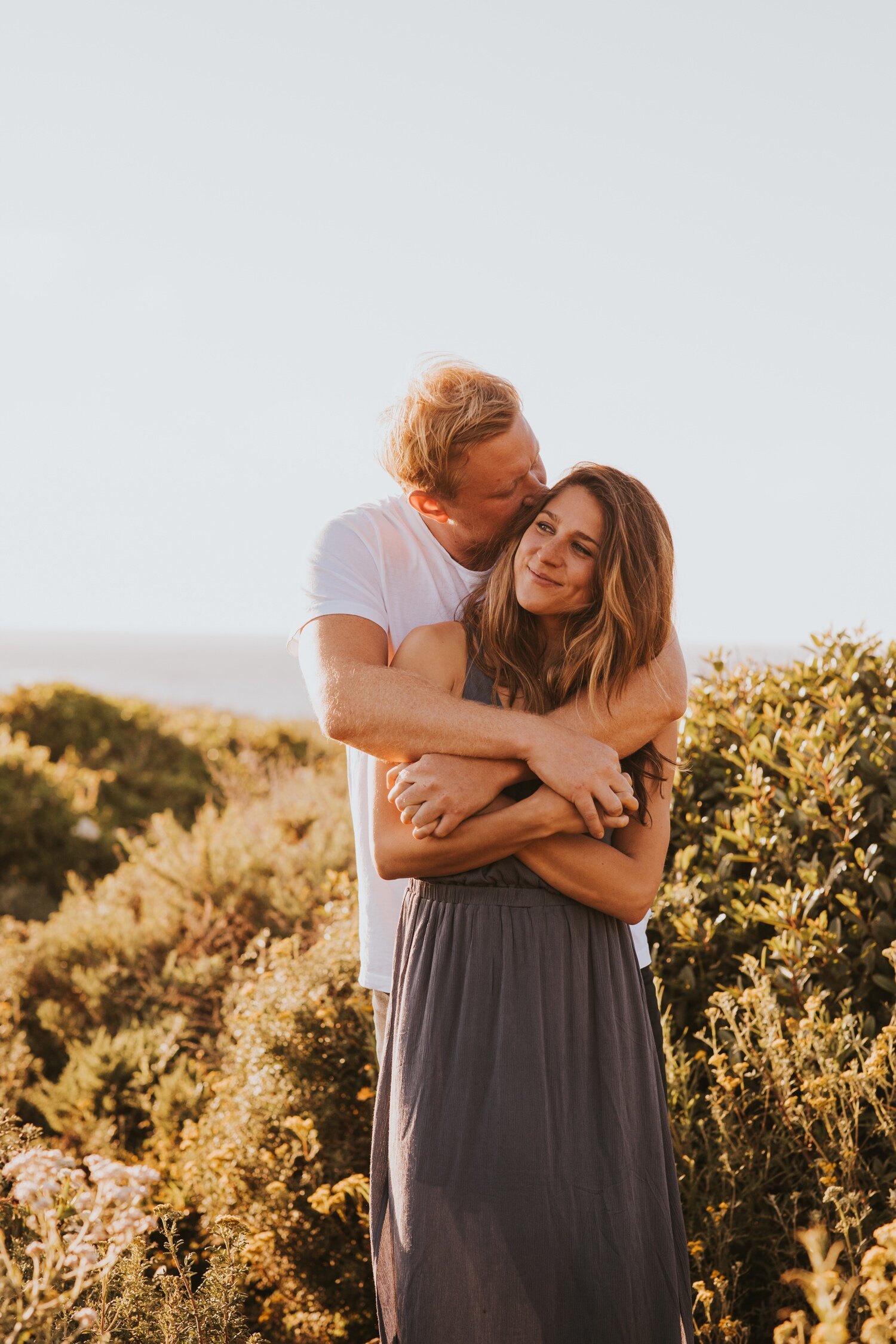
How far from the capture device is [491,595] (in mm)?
2395

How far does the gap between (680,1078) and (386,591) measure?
5.39ft

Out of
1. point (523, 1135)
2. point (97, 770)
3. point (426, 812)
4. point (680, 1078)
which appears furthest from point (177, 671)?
point (523, 1135)

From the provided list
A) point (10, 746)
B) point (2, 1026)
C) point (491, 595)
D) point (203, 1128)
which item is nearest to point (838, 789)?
point (491, 595)

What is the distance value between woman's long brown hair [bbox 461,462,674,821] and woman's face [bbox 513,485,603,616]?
0.02 meters

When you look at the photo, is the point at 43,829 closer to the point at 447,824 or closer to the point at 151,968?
the point at 151,968

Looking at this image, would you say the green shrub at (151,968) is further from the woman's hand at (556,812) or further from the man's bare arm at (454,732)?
the woman's hand at (556,812)

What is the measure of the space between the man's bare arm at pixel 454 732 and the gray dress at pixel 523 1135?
0.22 m

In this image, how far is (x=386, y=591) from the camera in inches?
102

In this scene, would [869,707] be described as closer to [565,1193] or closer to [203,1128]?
[565,1193]

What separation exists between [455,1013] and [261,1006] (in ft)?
5.54

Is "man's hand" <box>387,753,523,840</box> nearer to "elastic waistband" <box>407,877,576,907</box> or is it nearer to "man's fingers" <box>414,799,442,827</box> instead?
"man's fingers" <box>414,799,442,827</box>

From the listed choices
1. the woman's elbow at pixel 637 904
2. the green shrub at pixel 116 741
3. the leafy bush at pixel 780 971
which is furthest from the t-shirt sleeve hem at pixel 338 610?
the green shrub at pixel 116 741

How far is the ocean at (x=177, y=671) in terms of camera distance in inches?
2515

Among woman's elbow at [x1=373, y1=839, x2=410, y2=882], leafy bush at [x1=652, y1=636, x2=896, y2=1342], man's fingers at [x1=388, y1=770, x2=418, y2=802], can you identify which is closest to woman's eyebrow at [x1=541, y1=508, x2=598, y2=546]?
man's fingers at [x1=388, y1=770, x2=418, y2=802]
